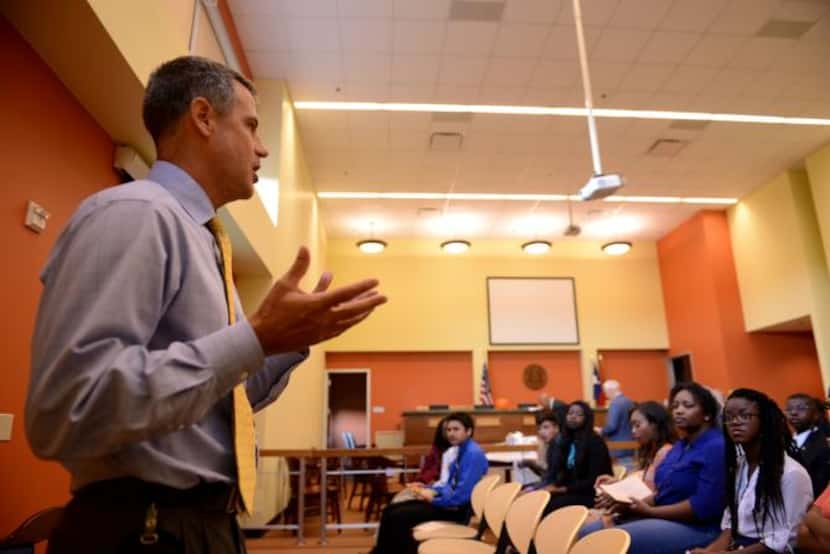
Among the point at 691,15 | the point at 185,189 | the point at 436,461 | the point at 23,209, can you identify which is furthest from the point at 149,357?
the point at 691,15

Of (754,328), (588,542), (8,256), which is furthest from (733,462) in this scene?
(754,328)

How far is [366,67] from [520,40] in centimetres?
166

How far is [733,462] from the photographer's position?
257 centimetres

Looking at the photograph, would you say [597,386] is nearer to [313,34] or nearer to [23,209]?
[313,34]

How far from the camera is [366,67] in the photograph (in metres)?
6.18

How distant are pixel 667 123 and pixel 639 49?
177 centimetres

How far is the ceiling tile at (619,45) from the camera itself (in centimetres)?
565

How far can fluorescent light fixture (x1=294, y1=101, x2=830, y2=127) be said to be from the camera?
22.7 feet

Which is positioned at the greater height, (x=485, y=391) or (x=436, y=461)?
(x=485, y=391)

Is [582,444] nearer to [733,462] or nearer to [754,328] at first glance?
[733,462]

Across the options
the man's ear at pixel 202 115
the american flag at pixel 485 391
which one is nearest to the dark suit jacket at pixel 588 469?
Result: the man's ear at pixel 202 115

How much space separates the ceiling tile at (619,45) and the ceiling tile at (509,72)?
0.69 metres

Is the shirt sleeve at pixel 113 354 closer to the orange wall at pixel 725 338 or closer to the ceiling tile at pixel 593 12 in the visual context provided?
the ceiling tile at pixel 593 12

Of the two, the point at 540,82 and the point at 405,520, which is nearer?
the point at 405,520
